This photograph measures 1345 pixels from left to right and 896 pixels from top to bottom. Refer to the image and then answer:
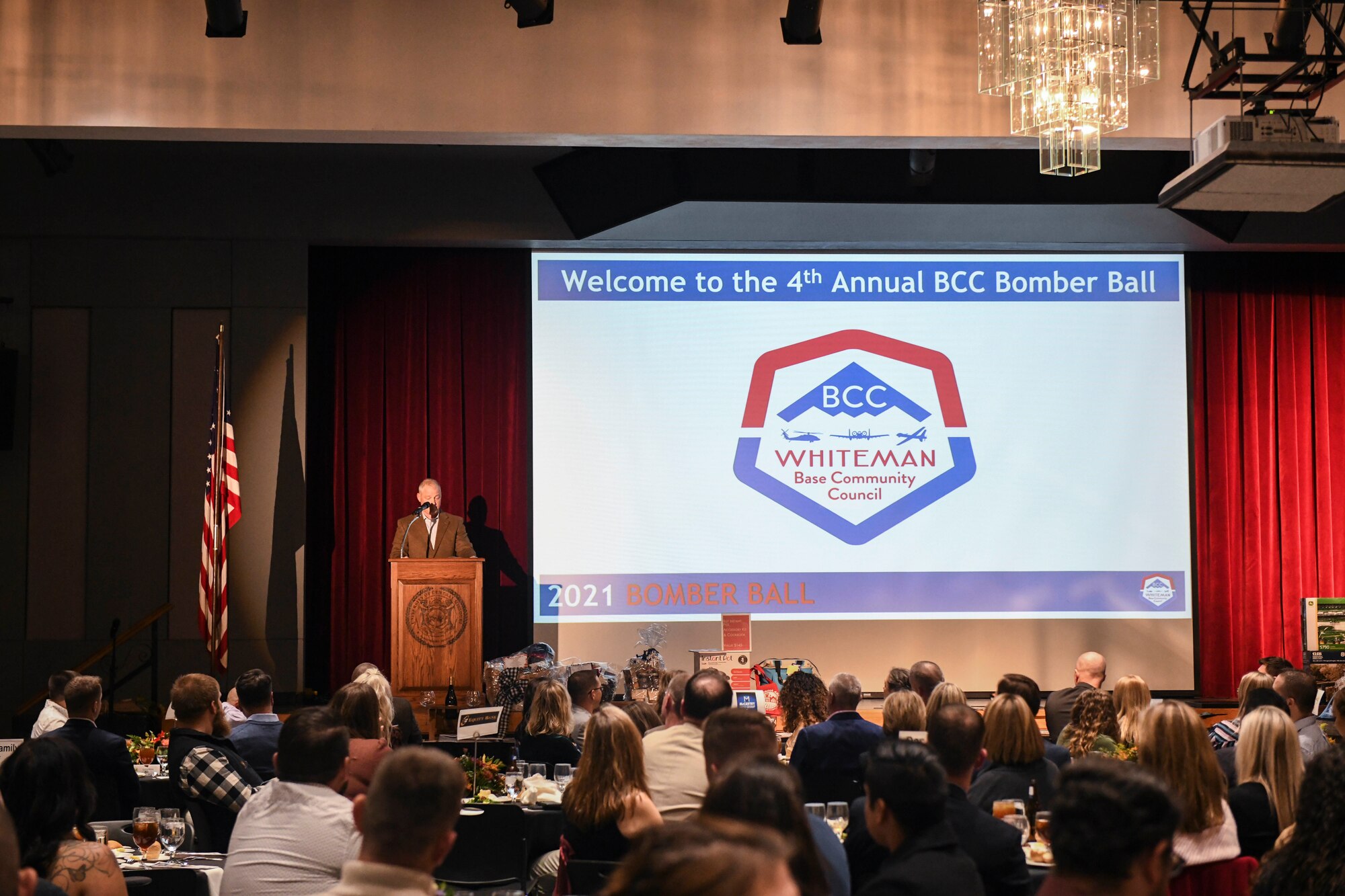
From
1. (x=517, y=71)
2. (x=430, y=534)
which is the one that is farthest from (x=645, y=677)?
(x=517, y=71)

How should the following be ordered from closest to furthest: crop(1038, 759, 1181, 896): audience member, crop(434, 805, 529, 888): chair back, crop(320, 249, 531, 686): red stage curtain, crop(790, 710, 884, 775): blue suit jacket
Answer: crop(1038, 759, 1181, 896): audience member → crop(434, 805, 529, 888): chair back → crop(790, 710, 884, 775): blue suit jacket → crop(320, 249, 531, 686): red stage curtain

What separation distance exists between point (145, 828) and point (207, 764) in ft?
0.89

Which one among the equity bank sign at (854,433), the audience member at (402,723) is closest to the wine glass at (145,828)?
the audience member at (402,723)

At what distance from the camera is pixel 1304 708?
18.4 feet

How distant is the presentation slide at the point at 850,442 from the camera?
10.6m

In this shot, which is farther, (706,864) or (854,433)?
(854,433)

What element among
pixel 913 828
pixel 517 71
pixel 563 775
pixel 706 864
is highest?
pixel 517 71

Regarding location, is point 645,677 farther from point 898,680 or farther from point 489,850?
point 489,850

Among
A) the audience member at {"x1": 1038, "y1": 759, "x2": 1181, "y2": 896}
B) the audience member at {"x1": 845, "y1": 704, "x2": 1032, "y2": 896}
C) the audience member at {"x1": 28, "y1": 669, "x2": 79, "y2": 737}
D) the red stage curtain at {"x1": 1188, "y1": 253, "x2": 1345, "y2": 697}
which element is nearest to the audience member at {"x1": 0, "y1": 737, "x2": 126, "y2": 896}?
the audience member at {"x1": 845, "y1": 704, "x2": 1032, "y2": 896}

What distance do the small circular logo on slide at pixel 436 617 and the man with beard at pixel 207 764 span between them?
4.53 metres

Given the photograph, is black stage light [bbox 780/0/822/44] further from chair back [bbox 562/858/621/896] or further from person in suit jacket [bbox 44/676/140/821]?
chair back [bbox 562/858/621/896]

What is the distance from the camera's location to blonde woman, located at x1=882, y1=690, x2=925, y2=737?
209 inches

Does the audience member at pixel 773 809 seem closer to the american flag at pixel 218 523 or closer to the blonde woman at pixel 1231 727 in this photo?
the blonde woman at pixel 1231 727

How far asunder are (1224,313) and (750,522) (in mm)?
4642
